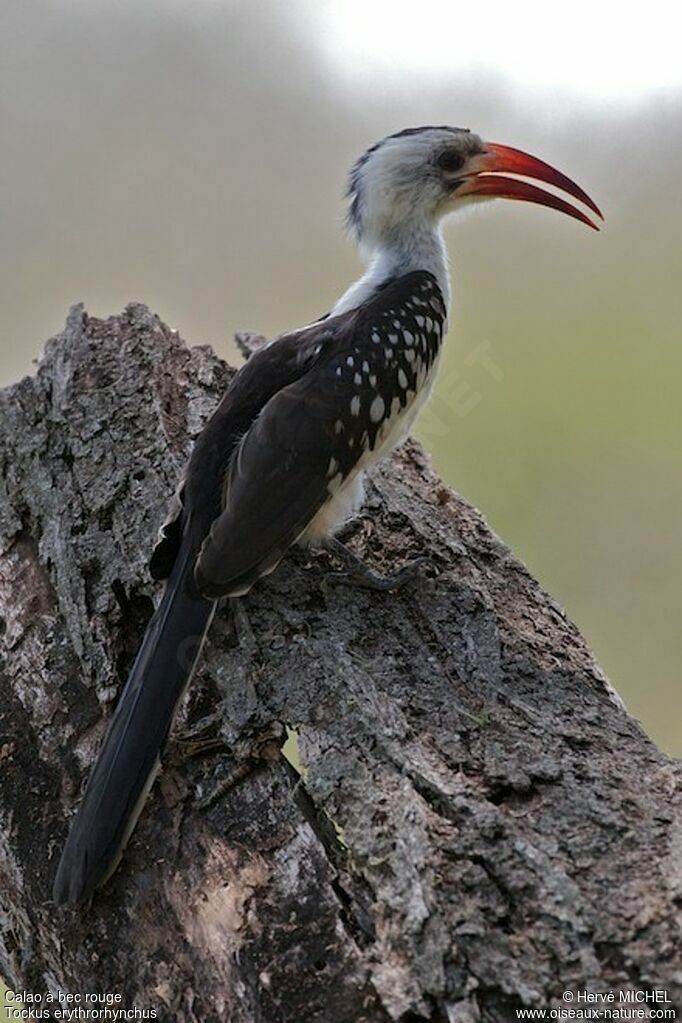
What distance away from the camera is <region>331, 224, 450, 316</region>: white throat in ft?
12.8

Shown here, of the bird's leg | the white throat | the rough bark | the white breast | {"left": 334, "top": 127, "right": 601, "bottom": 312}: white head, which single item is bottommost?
the rough bark

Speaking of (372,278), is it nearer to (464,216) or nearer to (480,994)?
(464,216)

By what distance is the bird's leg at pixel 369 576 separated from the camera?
300cm

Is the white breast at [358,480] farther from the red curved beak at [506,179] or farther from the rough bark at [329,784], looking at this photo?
the red curved beak at [506,179]

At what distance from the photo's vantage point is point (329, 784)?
242 cm

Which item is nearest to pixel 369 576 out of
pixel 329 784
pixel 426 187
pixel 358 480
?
pixel 358 480

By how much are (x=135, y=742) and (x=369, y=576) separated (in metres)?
0.75

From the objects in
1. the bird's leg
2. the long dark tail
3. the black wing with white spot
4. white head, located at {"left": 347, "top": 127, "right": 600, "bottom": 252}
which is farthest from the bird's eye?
the long dark tail

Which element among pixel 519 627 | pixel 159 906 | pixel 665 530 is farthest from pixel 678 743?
pixel 159 906

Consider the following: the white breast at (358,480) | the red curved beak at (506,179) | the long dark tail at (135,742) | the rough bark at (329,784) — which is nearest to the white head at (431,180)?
the red curved beak at (506,179)

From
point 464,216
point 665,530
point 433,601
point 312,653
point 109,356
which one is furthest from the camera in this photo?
point 665,530

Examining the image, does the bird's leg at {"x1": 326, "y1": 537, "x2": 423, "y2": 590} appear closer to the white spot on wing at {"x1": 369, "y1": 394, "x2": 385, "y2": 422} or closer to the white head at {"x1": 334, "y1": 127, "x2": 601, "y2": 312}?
the white spot on wing at {"x1": 369, "y1": 394, "x2": 385, "y2": 422}

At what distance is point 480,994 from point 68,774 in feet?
3.43

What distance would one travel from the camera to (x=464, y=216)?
430 centimetres
